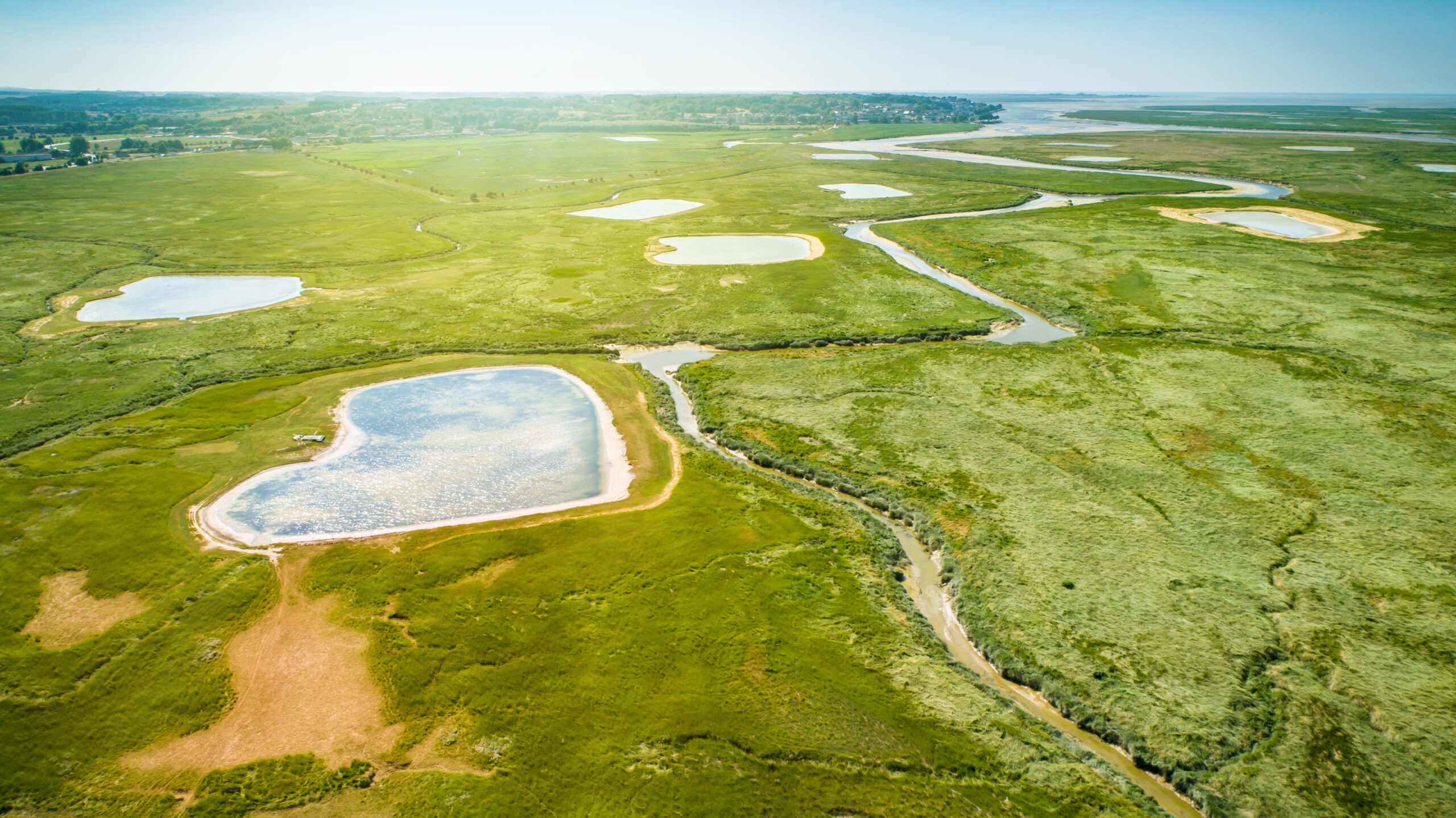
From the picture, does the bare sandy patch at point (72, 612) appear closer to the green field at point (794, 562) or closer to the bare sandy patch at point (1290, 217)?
the green field at point (794, 562)

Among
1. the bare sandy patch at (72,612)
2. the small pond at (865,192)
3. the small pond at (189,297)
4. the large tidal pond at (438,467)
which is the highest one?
the small pond at (865,192)

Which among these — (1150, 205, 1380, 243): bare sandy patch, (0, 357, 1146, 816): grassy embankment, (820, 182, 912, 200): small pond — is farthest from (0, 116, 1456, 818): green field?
(820, 182, 912, 200): small pond

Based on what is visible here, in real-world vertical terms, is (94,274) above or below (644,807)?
above

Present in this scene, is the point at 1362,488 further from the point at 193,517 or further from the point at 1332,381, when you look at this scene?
the point at 193,517

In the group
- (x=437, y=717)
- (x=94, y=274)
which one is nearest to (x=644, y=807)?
(x=437, y=717)

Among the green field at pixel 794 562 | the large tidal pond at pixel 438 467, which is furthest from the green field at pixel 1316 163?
the large tidal pond at pixel 438 467
